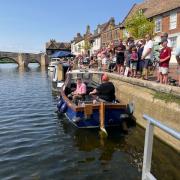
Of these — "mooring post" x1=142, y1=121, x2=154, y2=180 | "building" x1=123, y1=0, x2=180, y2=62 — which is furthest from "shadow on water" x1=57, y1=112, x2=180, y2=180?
"building" x1=123, y1=0, x2=180, y2=62

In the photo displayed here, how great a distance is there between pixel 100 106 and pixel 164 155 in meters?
2.99

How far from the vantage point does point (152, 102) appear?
31.3ft

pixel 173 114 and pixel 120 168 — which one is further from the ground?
pixel 173 114

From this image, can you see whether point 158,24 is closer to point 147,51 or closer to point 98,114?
point 147,51

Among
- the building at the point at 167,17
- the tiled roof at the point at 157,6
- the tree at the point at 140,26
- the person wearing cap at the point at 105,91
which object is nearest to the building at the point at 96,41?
the tiled roof at the point at 157,6

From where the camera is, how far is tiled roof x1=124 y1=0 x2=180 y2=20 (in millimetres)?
30409

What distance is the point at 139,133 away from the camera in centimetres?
1002

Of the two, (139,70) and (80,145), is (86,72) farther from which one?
(80,145)

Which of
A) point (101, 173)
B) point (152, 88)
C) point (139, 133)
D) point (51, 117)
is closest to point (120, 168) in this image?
point (101, 173)

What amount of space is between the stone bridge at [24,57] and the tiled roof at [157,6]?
2167 inches

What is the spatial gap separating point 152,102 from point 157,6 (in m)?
27.7

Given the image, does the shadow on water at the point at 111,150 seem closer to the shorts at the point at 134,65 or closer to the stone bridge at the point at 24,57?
the shorts at the point at 134,65

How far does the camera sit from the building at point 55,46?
106m

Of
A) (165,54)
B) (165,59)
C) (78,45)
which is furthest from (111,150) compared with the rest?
(78,45)
